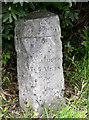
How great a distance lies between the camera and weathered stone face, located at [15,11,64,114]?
253cm

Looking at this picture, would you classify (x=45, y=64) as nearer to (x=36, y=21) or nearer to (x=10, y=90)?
(x=36, y=21)

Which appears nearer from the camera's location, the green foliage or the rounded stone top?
the rounded stone top

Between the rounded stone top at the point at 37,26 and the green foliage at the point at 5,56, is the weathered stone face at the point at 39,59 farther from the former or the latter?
the green foliage at the point at 5,56

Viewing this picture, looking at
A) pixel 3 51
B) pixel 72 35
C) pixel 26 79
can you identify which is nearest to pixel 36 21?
pixel 26 79

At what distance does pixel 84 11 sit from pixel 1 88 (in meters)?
2.17

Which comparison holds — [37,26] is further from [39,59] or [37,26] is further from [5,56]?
[5,56]

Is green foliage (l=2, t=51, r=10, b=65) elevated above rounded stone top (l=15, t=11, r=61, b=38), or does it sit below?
below

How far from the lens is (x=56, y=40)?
105 inches

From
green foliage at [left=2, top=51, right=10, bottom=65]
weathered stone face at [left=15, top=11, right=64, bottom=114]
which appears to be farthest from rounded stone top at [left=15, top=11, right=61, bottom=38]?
green foliage at [left=2, top=51, right=10, bottom=65]

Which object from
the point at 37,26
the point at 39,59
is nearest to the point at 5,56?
the point at 39,59

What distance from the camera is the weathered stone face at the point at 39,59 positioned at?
253cm

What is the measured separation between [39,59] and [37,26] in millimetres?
420

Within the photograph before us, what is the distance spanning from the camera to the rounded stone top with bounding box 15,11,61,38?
2508 millimetres

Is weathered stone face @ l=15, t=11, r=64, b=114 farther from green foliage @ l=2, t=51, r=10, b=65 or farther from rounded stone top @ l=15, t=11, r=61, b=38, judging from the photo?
green foliage @ l=2, t=51, r=10, b=65
